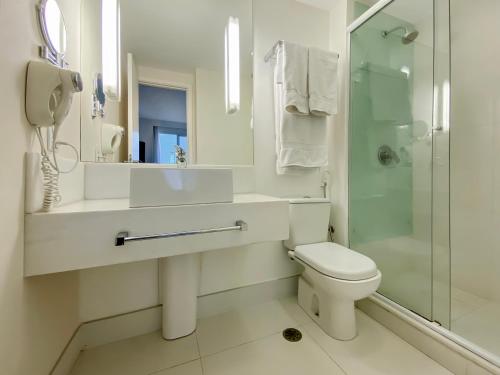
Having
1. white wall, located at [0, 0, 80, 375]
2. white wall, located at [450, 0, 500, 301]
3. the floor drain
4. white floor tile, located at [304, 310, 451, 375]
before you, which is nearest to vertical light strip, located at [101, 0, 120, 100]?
white wall, located at [0, 0, 80, 375]

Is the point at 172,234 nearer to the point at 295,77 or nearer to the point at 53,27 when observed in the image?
the point at 53,27

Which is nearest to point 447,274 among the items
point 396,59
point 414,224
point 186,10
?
point 414,224

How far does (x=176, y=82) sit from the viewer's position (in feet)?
4.48

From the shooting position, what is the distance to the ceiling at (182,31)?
1.29m

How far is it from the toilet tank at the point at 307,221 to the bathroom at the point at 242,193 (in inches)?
0.6

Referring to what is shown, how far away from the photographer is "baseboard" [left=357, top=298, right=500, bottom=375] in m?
0.93

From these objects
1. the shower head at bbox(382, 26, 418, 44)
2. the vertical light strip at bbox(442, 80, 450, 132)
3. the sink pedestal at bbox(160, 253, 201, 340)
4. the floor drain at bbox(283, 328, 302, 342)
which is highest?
the shower head at bbox(382, 26, 418, 44)

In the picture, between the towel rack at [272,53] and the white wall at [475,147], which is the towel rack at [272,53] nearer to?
the towel rack at [272,53]

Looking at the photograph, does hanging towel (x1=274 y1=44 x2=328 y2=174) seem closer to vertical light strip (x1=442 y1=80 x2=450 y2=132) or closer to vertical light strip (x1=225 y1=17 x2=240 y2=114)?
vertical light strip (x1=225 y1=17 x2=240 y2=114)

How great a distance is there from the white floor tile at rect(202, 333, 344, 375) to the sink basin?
2.62 feet

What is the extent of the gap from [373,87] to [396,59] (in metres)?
0.22

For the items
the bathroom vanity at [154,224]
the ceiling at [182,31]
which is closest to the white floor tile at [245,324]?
the bathroom vanity at [154,224]

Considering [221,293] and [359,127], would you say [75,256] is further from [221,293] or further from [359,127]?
[359,127]

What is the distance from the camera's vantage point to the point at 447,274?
1266mm
